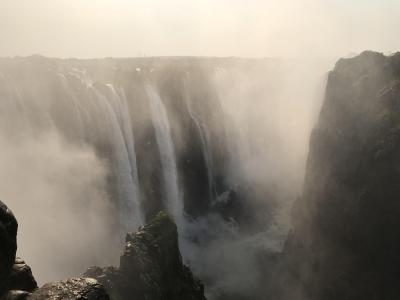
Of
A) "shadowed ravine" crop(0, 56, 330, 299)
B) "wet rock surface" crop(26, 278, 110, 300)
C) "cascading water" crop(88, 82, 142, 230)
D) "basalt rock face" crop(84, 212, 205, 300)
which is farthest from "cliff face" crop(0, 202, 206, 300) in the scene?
Answer: "cascading water" crop(88, 82, 142, 230)

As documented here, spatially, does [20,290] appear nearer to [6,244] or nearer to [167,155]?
[6,244]

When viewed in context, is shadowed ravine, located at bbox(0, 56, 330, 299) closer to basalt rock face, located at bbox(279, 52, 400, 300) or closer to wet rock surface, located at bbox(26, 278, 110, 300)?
basalt rock face, located at bbox(279, 52, 400, 300)

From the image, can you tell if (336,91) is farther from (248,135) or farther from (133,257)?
(248,135)

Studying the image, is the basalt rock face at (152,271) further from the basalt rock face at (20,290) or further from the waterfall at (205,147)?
the waterfall at (205,147)

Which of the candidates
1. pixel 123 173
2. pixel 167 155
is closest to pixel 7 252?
pixel 123 173

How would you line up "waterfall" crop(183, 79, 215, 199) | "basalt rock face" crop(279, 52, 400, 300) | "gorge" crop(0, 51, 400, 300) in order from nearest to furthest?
"basalt rock face" crop(279, 52, 400, 300)
"gorge" crop(0, 51, 400, 300)
"waterfall" crop(183, 79, 215, 199)

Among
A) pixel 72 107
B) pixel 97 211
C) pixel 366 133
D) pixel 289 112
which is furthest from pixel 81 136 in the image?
pixel 289 112
